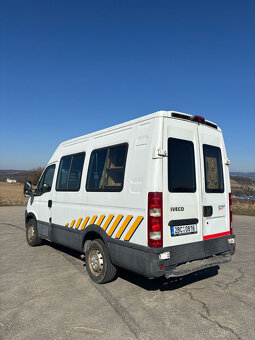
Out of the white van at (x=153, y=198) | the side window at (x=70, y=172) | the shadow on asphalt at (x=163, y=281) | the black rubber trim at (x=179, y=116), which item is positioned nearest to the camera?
the white van at (x=153, y=198)

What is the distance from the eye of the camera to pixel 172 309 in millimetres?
3781

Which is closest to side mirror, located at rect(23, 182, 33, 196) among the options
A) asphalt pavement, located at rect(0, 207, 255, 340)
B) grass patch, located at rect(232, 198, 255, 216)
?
asphalt pavement, located at rect(0, 207, 255, 340)

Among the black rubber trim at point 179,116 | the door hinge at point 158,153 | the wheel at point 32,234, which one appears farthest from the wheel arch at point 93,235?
the wheel at point 32,234

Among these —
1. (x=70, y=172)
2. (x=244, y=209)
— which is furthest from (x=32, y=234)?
(x=244, y=209)

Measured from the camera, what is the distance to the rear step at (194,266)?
379 centimetres

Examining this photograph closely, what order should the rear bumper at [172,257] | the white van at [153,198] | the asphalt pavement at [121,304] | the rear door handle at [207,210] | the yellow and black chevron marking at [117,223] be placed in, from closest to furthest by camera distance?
the asphalt pavement at [121,304]
the rear bumper at [172,257]
the white van at [153,198]
the yellow and black chevron marking at [117,223]
the rear door handle at [207,210]

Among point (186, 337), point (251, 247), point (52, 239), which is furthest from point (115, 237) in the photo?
point (251, 247)

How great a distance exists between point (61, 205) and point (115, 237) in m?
2.13

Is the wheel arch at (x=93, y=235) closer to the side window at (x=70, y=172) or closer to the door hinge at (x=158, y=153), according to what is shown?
the side window at (x=70, y=172)

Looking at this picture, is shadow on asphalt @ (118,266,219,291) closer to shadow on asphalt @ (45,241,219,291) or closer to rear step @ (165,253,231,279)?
shadow on asphalt @ (45,241,219,291)

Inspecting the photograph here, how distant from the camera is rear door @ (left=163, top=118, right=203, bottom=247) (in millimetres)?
3885

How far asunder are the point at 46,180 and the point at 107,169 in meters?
2.74

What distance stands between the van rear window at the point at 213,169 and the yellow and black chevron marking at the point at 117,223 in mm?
1350

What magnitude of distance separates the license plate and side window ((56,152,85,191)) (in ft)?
7.53
